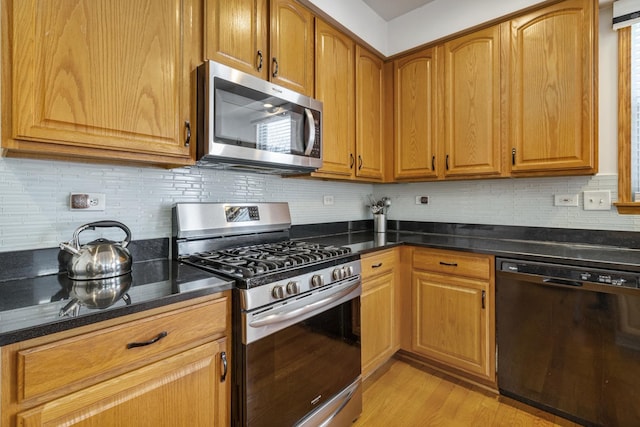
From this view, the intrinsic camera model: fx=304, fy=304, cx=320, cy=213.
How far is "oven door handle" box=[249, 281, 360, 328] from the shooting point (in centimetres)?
116

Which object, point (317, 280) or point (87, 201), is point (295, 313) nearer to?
point (317, 280)

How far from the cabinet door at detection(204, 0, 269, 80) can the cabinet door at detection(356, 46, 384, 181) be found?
87 centimetres

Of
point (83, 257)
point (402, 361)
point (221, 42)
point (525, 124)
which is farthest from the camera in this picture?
point (402, 361)

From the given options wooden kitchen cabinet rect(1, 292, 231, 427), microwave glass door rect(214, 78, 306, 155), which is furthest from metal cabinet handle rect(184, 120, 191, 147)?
wooden kitchen cabinet rect(1, 292, 231, 427)

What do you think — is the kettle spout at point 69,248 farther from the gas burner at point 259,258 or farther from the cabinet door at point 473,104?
the cabinet door at point 473,104

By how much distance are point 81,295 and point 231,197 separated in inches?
37.6

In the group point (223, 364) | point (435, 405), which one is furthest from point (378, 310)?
point (223, 364)

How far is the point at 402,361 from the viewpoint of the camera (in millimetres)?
2254

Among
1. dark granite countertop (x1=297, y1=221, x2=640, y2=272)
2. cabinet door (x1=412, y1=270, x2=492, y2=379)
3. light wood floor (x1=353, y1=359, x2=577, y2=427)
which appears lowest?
light wood floor (x1=353, y1=359, x2=577, y2=427)

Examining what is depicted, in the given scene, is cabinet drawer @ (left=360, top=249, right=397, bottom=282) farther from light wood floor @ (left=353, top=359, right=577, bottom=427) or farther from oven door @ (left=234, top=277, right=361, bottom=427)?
light wood floor @ (left=353, top=359, right=577, bottom=427)

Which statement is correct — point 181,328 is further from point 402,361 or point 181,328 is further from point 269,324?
point 402,361

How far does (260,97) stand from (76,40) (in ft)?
2.36

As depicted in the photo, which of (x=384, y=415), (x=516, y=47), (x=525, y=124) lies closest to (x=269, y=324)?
(x=384, y=415)

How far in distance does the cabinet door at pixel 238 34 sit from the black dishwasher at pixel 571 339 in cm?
177
